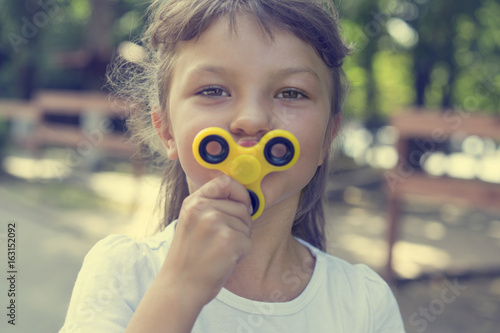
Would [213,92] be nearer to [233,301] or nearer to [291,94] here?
[291,94]

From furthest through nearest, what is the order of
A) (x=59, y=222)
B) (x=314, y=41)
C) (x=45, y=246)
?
(x=59, y=222)
(x=45, y=246)
(x=314, y=41)

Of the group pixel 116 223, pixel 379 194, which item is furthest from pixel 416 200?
pixel 116 223

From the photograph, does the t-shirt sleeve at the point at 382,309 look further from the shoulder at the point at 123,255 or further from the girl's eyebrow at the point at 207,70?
the girl's eyebrow at the point at 207,70

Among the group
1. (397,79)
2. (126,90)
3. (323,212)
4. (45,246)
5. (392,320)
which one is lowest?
(45,246)

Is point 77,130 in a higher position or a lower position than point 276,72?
higher

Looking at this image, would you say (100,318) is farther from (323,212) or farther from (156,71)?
(323,212)

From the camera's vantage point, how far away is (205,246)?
33.9 inches

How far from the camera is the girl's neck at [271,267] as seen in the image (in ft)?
3.84

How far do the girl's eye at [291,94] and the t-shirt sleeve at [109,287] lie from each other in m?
0.41

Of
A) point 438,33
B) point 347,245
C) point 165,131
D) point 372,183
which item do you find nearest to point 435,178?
point 347,245

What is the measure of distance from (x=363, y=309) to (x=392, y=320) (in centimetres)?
9

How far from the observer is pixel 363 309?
1.21 metres

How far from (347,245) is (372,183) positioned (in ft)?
18.5

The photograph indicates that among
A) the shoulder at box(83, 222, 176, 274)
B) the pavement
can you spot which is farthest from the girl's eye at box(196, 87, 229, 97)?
the pavement
